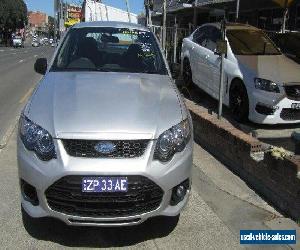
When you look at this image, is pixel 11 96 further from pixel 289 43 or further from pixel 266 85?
pixel 266 85

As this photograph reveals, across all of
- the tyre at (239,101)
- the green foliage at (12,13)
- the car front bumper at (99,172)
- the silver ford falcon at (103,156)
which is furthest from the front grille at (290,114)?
the green foliage at (12,13)

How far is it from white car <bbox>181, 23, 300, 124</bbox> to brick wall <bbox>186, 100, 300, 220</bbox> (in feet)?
2.99

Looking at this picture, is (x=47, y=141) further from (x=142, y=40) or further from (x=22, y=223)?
(x=142, y=40)

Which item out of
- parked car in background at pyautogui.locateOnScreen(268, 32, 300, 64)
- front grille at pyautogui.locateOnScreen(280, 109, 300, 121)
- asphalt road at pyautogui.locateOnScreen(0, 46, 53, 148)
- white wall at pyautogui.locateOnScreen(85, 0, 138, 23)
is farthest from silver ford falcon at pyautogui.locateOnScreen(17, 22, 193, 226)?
white wall at pyautogui.locateOnScreen(85, 0, 138, 23)

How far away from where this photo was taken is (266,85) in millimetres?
7566

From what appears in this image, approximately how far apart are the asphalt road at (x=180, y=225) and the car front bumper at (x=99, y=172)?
336mm

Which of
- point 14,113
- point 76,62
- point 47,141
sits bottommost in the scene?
point 14,113

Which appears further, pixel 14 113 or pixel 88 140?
pixel 14 113

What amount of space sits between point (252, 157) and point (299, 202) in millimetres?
1066

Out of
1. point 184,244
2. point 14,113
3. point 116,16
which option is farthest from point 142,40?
point 116,16

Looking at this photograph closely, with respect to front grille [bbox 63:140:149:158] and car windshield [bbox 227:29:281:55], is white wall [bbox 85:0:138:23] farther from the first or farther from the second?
front grille [bbox 63:140:149:158]

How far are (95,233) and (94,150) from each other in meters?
0.91

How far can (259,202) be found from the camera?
16.9 ft

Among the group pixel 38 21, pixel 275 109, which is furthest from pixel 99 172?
pixel 38 21
